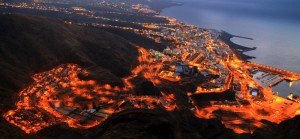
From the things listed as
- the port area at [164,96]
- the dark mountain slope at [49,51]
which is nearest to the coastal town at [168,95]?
the port area at [164,96]

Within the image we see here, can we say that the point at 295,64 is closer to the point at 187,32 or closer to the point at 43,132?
the point at 187,32

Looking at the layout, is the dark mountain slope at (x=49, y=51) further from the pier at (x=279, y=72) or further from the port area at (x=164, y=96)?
the pier at (x=279, y=72)

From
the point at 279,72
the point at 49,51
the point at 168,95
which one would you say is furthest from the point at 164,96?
the point at 279,72

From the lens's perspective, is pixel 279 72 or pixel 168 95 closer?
pixel 168 95

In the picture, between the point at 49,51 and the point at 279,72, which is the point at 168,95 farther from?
the point at 279,72

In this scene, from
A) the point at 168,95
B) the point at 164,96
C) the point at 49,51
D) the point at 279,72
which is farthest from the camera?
the point at 279,72
